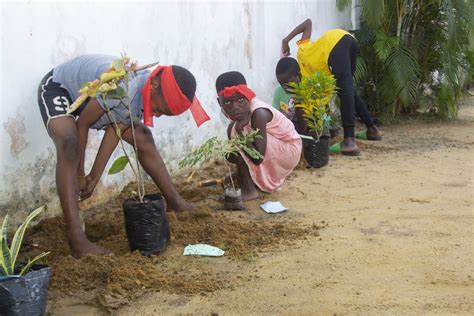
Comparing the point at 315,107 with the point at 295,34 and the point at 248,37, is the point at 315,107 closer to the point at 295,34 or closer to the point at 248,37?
the point at 248,37

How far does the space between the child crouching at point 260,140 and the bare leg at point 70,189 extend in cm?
146

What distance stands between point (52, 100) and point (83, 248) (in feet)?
2.95

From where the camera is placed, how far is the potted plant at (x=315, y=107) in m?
5.56

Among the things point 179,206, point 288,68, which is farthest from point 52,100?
point 288,68

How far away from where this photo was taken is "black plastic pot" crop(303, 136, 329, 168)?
570 cm

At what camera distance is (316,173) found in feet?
18.3

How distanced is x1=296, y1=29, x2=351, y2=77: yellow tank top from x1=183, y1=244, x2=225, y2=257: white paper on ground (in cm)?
350

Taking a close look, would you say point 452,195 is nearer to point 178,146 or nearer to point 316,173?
point 316,173

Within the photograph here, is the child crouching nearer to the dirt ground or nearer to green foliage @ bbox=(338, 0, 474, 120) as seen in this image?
the dirt ground

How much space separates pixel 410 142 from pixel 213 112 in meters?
2.70

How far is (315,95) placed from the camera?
5613 mm

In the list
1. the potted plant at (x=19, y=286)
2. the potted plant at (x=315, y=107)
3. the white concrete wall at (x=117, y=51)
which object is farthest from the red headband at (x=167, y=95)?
the potted plant at (x=315, y=107)

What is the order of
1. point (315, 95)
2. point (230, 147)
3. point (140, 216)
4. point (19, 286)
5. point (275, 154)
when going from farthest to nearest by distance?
point (315, 95), point (275, 154), point (230, 147), point (140, 216), point (19, 286)

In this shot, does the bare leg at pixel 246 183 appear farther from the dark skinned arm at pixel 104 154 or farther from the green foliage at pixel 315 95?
the green foliage at pixel 315 95
